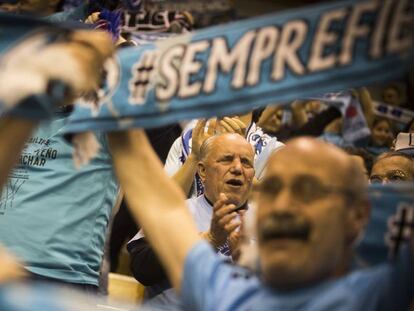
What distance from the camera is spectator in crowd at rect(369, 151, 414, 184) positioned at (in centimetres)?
352

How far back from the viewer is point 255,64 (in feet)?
6.21

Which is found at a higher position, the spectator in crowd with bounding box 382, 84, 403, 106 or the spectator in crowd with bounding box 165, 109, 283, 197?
the spectator in crowd with bounding box 382, 84, 403, 106

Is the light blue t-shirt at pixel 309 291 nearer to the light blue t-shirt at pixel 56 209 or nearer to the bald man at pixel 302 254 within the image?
the bald man at pixel 302 254

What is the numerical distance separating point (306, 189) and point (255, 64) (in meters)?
0.27

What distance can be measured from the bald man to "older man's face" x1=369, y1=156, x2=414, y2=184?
1.63 meters

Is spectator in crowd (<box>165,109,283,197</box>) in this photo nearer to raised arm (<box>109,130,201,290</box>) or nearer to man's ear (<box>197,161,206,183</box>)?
man's ear (<box>197,161,206,183</box>)

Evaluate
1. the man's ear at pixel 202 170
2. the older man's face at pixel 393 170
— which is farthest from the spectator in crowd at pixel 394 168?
the man's ear at pixel 202 170

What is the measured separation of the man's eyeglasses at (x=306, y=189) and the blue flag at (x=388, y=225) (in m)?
0.14

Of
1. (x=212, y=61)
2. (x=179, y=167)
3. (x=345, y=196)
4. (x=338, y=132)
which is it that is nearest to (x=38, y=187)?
(x=179, y=167)

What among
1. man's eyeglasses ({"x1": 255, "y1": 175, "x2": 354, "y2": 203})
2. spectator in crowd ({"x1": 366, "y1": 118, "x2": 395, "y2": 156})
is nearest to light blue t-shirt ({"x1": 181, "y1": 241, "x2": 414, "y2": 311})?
man's eyeglasses ({"x1": 255, "y1": 175, "x2": 354, "y2": 203})

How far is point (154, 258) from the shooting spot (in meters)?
3.23

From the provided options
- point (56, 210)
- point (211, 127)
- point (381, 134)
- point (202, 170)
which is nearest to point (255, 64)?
point (56, 210)

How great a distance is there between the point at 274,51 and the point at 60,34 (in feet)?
1.38

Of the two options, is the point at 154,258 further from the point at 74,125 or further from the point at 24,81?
the point at 24,81
